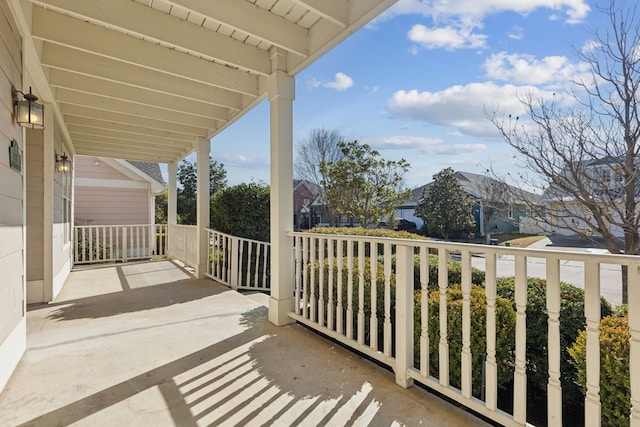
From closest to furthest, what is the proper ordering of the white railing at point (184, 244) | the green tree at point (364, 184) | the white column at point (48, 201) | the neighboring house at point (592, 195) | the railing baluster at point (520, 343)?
the railing baluster at point (520, 343), the neighboring house at point (592, 195), the white column at point (48, 201), the white railing at point (184, 244), the green tree at point (364, 184)

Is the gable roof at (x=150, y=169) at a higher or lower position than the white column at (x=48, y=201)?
higher

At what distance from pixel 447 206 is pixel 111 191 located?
1467 cm

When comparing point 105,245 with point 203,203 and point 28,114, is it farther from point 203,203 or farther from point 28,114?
point 28,114

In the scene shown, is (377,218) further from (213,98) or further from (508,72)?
(213,98)

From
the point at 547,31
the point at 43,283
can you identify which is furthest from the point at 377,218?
the point at 43,283

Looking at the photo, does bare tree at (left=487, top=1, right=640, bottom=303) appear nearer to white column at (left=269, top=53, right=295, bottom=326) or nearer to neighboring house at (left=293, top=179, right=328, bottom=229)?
white column at (left=269, top=53, right=295, bottom=326)

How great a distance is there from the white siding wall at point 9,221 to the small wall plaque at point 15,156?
0.04 meters

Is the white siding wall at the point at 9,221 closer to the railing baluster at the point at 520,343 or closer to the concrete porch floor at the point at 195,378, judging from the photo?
the concrete porch floor at the point at 195,378

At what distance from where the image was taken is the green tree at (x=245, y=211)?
5.70 m

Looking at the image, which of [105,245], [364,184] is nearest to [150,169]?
[105,245]

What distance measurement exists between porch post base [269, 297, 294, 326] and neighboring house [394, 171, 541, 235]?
3.78 meters

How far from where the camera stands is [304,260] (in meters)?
→ 3.20

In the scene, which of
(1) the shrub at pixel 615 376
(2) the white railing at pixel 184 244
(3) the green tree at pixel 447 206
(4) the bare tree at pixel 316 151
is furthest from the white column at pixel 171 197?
(3) the green tree at pixel 447 206

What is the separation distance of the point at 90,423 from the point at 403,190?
10.4 m
